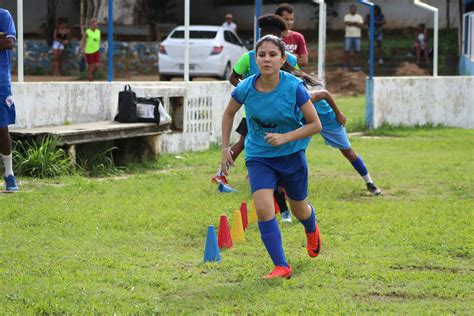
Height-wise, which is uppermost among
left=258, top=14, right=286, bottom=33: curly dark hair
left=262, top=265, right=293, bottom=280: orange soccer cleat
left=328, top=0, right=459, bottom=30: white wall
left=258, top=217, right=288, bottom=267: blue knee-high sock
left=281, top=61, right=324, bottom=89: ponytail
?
left=328, top=0, right=459, bottom=30: white wall

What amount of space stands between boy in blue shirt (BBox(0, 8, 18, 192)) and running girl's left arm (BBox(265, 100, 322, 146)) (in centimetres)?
433

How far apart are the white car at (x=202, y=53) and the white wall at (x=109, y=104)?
8507 millimetres

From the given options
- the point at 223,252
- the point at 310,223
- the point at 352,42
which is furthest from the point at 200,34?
the point at 310,223

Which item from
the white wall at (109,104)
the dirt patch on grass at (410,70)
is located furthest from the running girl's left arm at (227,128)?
the dirt patch on grass at (410,70)

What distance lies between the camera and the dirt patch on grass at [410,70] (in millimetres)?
29062

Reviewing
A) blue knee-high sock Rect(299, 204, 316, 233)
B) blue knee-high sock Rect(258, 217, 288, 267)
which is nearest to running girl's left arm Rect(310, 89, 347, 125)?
blue knee-high sock Rect(299, 204, 316, 233)

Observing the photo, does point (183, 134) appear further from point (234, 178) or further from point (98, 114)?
point (234, 178)

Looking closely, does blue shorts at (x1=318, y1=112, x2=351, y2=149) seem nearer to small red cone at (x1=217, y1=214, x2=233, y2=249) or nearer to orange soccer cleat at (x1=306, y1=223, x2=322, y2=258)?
small red cone at (x1=217, y1=214, x2=233, y2=249)

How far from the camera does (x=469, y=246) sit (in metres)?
7.88

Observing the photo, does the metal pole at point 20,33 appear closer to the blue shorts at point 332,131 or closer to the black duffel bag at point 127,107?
the black duffel bag at point 127,107

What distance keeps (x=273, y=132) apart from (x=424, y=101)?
43.1 feet

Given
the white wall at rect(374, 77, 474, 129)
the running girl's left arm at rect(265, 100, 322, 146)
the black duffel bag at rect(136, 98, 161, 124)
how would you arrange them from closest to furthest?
the running girl's left arm at rect(265, 100, 322, 146)
the black duffel bag at rect(136, 98, 161, 124)
the white wall at rect(374, 77, 474, 129)

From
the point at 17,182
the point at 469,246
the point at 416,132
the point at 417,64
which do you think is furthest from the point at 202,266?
the point at 417,64

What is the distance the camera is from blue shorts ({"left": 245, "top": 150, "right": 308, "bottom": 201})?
6875 millimetres
